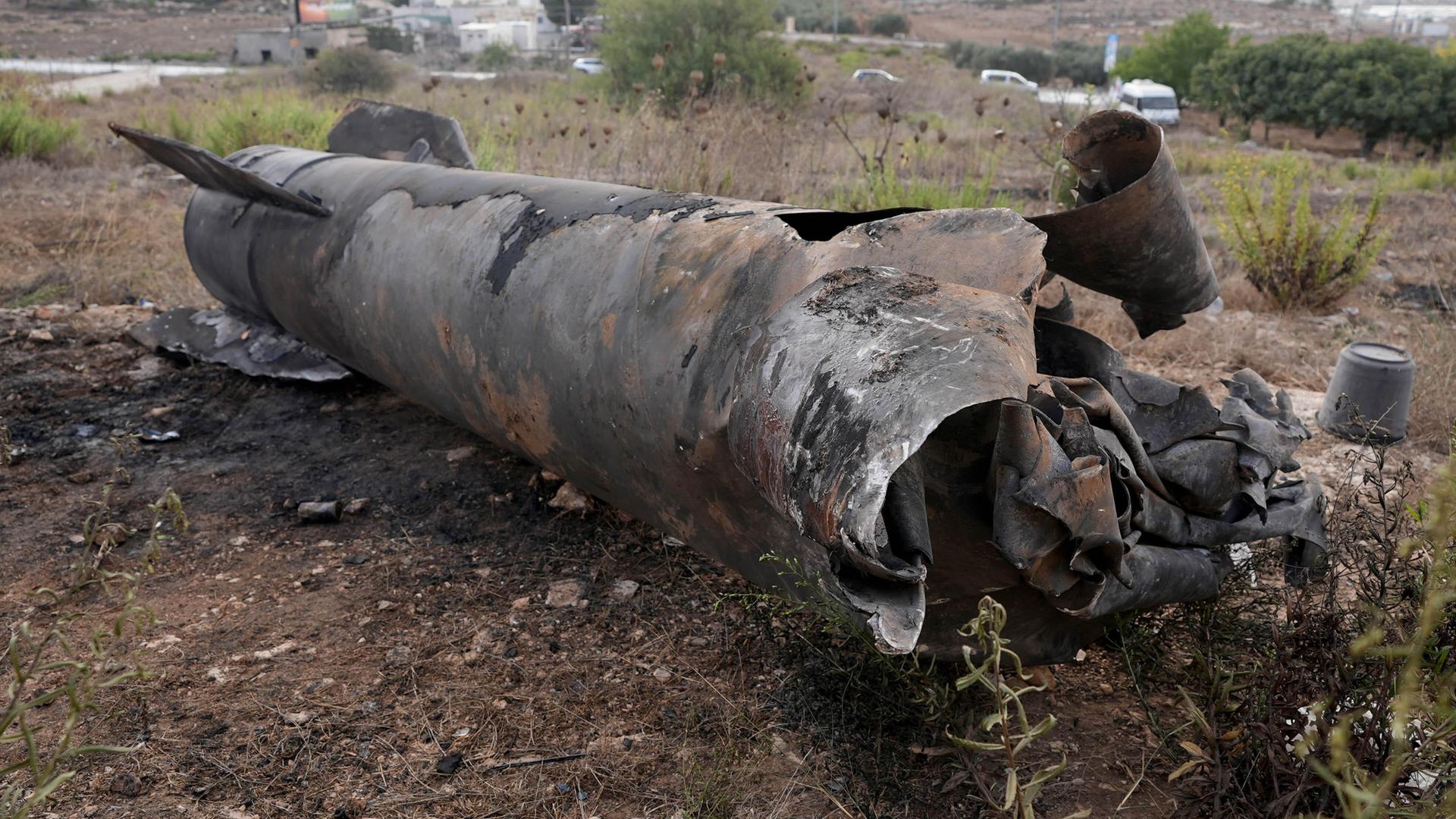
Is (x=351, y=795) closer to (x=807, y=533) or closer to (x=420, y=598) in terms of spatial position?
(x=420, y=598)

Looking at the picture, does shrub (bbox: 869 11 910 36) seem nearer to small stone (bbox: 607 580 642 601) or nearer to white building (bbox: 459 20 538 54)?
white building (bbox: 459 20 538 54)

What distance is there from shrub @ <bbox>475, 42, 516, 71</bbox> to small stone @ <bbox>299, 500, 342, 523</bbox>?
3316cm

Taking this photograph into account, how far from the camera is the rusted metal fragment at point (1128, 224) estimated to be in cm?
201

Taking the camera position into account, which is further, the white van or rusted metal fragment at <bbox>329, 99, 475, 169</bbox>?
the white van

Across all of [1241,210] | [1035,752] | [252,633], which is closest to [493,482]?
[252,633]

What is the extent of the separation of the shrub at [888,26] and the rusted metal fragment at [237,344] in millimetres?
55282

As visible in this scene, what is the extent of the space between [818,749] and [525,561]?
1185mm

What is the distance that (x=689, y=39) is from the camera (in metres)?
13.6

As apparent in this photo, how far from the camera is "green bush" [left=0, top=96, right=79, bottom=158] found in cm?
901

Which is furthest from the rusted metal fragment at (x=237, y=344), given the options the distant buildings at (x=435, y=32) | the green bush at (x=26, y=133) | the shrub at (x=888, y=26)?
the shrub at (x=888, y=26)

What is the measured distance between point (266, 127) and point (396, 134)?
480 centimetres

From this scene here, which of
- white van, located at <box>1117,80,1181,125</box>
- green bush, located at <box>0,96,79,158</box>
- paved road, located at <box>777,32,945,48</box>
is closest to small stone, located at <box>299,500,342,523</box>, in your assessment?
green bush, located at <box>0,96,79,158</box>

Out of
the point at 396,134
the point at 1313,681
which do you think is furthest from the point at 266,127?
the point at 1313,681

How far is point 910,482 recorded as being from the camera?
1.54m
